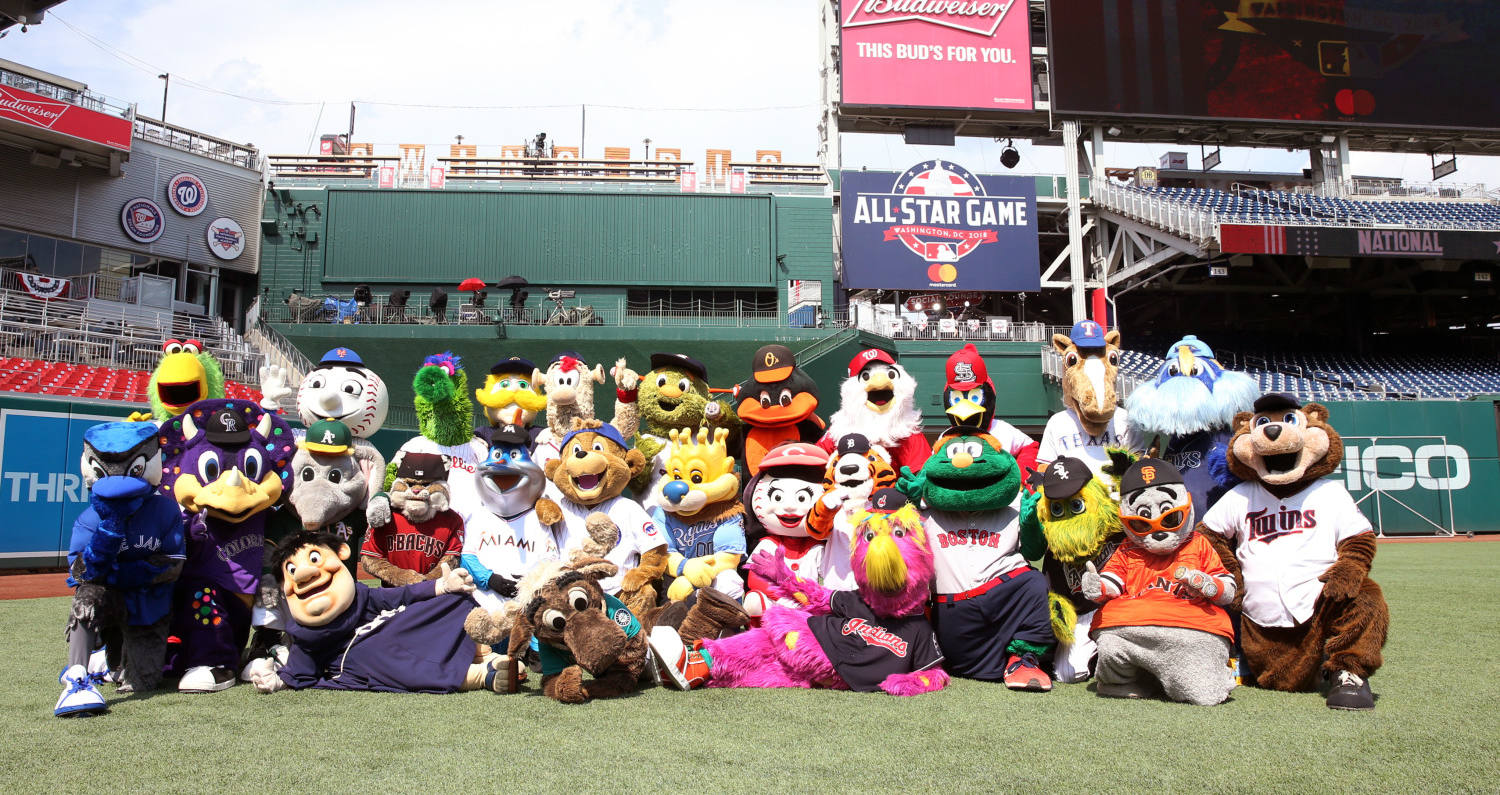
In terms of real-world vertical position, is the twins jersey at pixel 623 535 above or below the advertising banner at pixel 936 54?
below

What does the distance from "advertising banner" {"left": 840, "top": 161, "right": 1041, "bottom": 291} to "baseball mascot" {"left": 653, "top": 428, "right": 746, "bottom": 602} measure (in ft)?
51.2

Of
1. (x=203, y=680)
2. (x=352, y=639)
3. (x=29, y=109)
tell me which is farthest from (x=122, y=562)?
(x=29, y=109)

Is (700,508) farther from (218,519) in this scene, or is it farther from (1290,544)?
(1290,544)

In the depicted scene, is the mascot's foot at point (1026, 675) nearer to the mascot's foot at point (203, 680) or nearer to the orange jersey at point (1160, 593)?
the orange jersey at point (1160, 593)

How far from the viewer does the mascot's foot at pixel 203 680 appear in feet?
15.7

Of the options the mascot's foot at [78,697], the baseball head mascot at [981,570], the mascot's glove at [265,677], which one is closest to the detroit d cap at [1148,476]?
the baseball head mascot at [981,570]

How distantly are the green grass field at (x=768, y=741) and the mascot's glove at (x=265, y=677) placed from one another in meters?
0.09

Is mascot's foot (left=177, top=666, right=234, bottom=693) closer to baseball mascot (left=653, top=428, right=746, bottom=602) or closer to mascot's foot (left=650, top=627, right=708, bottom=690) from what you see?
mascot's foot (left=650, top=627, right=708, bottom=690)

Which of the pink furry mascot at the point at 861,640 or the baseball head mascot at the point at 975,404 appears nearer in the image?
the pink furry mascot at the point at 861,640

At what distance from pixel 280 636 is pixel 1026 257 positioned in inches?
772

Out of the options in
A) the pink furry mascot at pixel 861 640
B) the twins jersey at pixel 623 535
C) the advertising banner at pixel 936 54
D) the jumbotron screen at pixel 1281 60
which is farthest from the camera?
the jumbotron screen at pixel 1281 60

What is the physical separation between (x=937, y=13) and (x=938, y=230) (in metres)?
5.20

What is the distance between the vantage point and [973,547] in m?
5.18

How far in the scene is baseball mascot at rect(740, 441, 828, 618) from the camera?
5609 millimetres
